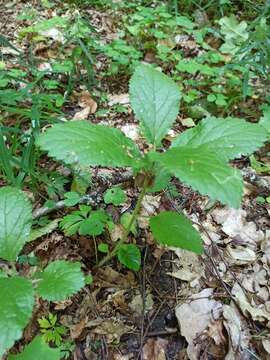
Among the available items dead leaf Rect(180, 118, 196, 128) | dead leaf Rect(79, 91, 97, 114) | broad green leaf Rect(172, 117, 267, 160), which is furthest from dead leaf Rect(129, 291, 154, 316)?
dead leaf Rect(79, 91, 97, 114)

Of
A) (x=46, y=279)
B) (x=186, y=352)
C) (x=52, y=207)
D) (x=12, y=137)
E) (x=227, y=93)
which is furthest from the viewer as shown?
(x=227, y=93)

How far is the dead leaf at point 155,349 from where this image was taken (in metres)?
1.51

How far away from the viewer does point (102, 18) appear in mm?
3572

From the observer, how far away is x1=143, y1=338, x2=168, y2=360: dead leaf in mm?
1507

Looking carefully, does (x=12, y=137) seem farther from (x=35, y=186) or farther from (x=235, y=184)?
(x=235, y=184)

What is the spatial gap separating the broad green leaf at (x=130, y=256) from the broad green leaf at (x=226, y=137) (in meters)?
0.51

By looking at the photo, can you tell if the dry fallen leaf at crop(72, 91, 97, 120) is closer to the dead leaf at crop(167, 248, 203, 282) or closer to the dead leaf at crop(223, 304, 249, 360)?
the dead leaf at crop(167, 248, 203, 282)

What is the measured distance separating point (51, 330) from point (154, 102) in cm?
88

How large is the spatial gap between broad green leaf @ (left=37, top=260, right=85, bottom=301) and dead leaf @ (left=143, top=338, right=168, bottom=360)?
0.43 m

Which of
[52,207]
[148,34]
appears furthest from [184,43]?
[52,207]

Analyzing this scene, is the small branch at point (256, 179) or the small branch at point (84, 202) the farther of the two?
the small branch at point (256, 179)

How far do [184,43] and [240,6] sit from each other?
79 cm

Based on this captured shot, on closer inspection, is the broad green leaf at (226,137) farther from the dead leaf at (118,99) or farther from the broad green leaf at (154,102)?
the dead leaf at (118,99)

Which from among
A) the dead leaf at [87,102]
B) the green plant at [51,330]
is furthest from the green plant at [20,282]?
the dead leaf at [87,102]
